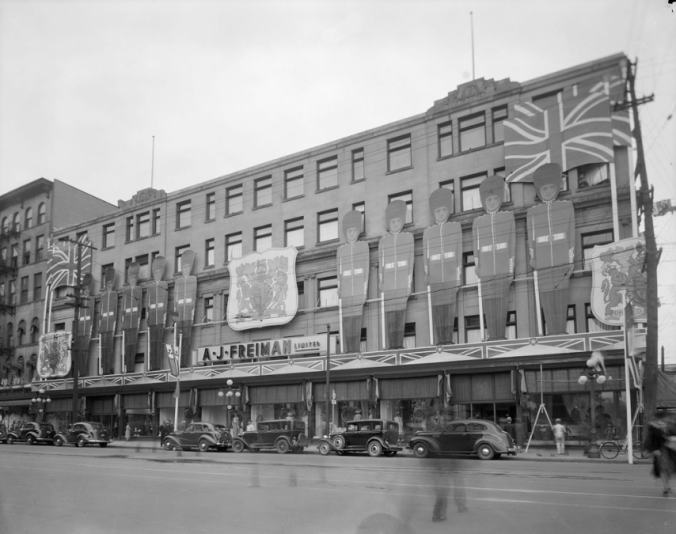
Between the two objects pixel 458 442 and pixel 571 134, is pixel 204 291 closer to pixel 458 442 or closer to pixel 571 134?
pixel 458 442

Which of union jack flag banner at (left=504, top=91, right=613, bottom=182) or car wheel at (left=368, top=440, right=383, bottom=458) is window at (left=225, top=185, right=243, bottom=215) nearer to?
car wheel at (left=368, top=440, right=383, bottom=458)

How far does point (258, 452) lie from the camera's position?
110 feet

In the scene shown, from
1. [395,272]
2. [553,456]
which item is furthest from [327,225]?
[553,456]

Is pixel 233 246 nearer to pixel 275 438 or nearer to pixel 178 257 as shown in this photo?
pixel 178 257

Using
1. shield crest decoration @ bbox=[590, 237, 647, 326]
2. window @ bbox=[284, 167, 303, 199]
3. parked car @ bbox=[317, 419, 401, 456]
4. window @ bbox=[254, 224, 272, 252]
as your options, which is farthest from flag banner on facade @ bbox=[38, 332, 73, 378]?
shield crest decoration @ bbox=[590, 237, 647, 326]

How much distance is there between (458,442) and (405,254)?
12878 mm

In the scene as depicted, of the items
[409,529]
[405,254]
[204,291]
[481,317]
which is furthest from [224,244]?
[409,529]

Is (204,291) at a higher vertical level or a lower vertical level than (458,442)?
higher

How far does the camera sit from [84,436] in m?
39.6

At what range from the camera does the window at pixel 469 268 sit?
3400 centimetres

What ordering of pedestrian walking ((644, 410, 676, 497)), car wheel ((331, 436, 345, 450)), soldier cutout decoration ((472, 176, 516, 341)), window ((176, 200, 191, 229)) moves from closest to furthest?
pedestrian walking ((644, 410, 676, 497)), car wheel ((331, 436, 345, 450)), soldier cutout decoration ((472, 176, 516, 341)), window ((176, 200, 191, 229))

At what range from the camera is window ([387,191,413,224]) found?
3672 cm

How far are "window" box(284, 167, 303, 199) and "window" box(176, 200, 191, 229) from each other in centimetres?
653

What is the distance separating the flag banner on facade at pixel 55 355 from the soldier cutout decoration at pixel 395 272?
30.1 m
